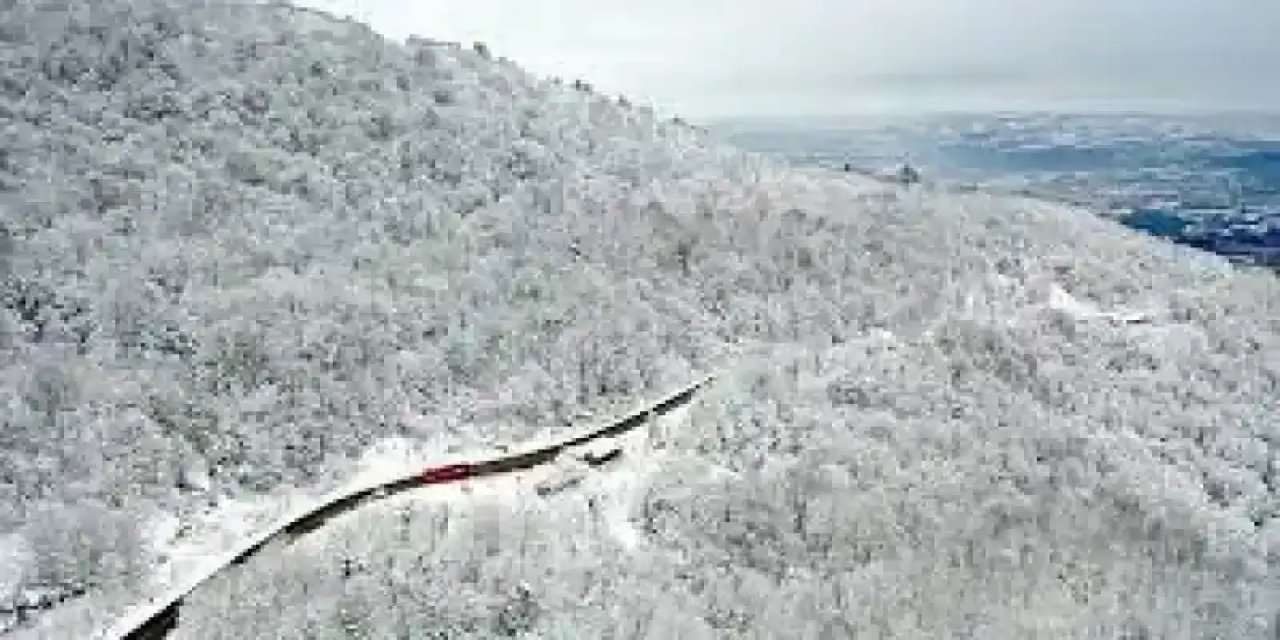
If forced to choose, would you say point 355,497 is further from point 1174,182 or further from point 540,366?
point 1174,182

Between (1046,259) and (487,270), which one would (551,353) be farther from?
(1046,259)

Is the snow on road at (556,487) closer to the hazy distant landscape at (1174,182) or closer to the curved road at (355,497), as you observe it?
the curved road at (355,497)

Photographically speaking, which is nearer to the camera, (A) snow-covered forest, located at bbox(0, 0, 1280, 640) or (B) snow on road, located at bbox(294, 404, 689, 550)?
(A) snow-covered forest, located at bbox(0, 0, 1280, 640)

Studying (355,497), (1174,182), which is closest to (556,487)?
(355,497)

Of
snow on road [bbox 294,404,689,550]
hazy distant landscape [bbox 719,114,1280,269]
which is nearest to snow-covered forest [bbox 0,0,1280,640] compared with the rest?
snow on road [bbox 294,404,689,550]

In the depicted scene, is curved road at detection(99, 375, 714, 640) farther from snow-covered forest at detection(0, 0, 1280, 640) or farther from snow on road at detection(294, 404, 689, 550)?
snow-covered forest at detection(0, 0, 1280, 640)
